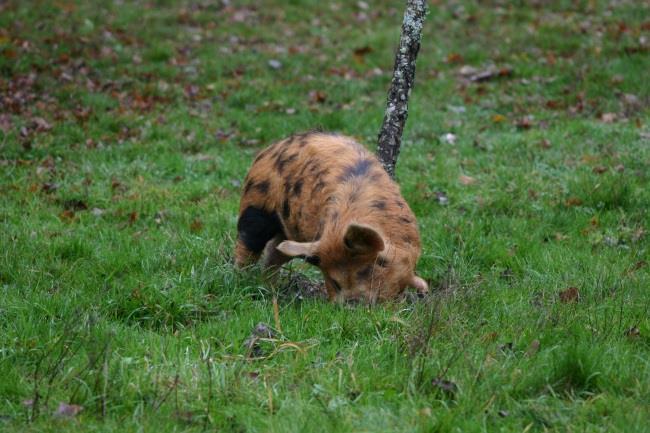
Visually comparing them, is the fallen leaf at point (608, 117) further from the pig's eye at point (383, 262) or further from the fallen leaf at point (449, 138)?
the pig's eye at point (383, 262)

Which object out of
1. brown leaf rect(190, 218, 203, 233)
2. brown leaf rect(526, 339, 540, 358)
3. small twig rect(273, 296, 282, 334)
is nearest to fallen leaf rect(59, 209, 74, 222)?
brown leaf rect(190, 218, 203, 233)

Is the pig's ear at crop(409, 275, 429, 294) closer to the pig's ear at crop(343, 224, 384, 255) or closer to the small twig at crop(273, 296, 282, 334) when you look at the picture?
the pig's ear at crop(343, 224, 384, 255)

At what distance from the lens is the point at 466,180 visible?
10.0m

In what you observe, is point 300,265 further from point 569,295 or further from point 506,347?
point 506,347

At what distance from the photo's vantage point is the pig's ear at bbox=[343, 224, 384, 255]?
603 centimetres

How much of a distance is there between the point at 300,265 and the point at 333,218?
1.36 m

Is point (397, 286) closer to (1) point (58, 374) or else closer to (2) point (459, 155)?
(1) point (58, 374)

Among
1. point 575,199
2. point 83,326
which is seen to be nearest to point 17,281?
point 83,326

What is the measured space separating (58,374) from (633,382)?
3378 mm

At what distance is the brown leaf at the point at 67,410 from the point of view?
4.60m

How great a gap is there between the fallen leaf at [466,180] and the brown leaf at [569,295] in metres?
3.27

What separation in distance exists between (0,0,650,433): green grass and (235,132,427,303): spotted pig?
0.29 meters

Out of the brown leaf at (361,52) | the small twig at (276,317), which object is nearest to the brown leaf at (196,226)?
the small twig at (276,317)

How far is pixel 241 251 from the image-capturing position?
24.1 ft
